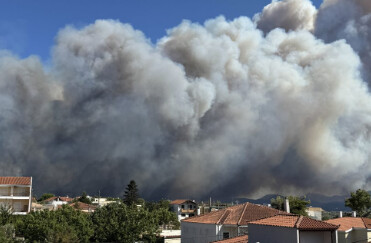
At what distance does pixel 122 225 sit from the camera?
44.0 metres

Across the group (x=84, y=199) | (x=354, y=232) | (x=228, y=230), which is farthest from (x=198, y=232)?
(x=84, y=199)

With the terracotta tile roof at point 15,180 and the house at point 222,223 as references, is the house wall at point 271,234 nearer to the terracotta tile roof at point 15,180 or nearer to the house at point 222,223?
the house at point 222,223

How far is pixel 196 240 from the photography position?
155 feet

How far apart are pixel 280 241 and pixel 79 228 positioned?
72.9 feet

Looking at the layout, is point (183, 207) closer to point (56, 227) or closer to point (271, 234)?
point (56, 227)

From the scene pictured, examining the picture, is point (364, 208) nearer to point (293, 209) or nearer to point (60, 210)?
point (293, 209)

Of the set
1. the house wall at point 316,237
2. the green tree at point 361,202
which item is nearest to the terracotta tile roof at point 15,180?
the green tree at point 361,202

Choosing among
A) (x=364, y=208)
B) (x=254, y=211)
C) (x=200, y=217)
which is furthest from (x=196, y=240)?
(x=364, y=208)

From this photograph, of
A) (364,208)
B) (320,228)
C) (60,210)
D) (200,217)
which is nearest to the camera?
(320,228)

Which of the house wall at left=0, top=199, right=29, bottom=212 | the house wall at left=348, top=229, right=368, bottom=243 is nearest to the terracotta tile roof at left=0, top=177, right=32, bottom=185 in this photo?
the house wall at left=0, top=199, right=29, bottom=212

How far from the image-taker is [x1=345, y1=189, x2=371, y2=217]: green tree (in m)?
61.7

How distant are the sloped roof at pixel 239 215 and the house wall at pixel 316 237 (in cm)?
1656

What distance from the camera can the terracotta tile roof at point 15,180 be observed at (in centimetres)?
7628

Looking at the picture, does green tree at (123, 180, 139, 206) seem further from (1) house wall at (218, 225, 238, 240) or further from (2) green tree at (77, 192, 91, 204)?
(1) house wall at (218, 225, 238, 240)
